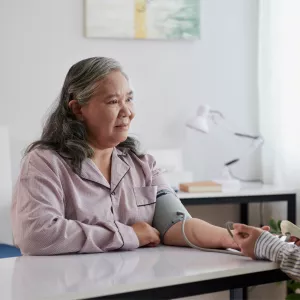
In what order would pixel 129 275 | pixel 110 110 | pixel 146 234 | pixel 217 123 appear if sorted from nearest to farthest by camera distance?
1. pixel 129 275
2. pixel 146 234
3. pixel 110 110
4. pixel 217 123

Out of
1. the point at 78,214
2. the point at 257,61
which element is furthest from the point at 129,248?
the point at 257,61

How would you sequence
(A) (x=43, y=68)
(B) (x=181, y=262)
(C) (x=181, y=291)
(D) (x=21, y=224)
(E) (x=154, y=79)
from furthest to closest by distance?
(E) (x=154, y=79)
(A) (x=43, y=68)
(D) (x=21, y=224)
(B) (x=181, y=262)
(C) (x=181, y=291)

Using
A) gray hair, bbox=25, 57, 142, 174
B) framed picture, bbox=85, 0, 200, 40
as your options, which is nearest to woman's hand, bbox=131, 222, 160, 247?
gray hair, bbox=25, 57, 142, 174

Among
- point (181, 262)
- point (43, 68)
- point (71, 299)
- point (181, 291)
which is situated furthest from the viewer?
point (43, 68)

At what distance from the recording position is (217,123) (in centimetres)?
406

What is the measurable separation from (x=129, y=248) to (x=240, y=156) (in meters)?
2.23

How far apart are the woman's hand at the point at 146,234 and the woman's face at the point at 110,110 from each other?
10.9 inches

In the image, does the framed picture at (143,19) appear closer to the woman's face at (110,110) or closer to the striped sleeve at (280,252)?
the woman's face at (110,110)

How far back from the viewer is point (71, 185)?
2.05 meters

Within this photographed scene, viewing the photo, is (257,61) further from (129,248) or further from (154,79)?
(129,248)

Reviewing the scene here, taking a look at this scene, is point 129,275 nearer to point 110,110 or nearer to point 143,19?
point 110,110

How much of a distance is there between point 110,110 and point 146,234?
40 centimetres

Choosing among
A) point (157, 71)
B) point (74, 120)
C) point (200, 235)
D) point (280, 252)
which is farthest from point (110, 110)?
point (157, 71)

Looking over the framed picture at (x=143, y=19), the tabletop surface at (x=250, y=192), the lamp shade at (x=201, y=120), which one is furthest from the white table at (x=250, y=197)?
the framed picture at (x=143, y=19)
